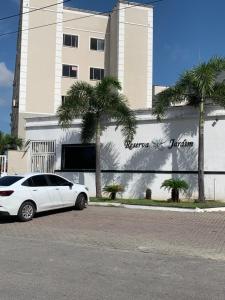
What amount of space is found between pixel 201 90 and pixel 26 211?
9439 mm

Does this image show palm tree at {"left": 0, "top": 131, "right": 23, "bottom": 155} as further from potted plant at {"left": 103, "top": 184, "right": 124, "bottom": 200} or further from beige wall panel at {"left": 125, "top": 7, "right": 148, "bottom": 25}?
beige wall panel at {"left": 125, "top": 7, "right": 148, "bottom": 25}

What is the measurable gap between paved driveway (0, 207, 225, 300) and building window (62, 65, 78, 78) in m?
29.8

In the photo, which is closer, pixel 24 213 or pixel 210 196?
pixel 24 213

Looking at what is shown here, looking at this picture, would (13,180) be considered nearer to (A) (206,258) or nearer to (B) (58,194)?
(B) (58,194)

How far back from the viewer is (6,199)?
16.0 meters

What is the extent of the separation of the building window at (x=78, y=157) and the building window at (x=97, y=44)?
22.2 metres

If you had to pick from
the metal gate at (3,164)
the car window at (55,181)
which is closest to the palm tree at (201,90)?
the car window at (55,181)

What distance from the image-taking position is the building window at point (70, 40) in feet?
151

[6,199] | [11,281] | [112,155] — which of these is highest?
[112,155]

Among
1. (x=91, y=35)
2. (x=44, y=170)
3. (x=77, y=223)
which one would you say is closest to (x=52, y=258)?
(x=77, y=223)

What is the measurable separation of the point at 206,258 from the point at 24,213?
7.75 m

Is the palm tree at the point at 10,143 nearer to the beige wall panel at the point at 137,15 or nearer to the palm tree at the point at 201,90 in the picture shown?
the palm tree at the point at 201,90

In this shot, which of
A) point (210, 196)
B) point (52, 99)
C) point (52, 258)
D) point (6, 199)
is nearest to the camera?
point (52, 258)

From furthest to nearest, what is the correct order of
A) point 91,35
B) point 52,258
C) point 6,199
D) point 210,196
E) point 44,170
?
1. point 91,35
2. point 44,170
3. point 210,196
4. point 6,199
5. point 52,258
